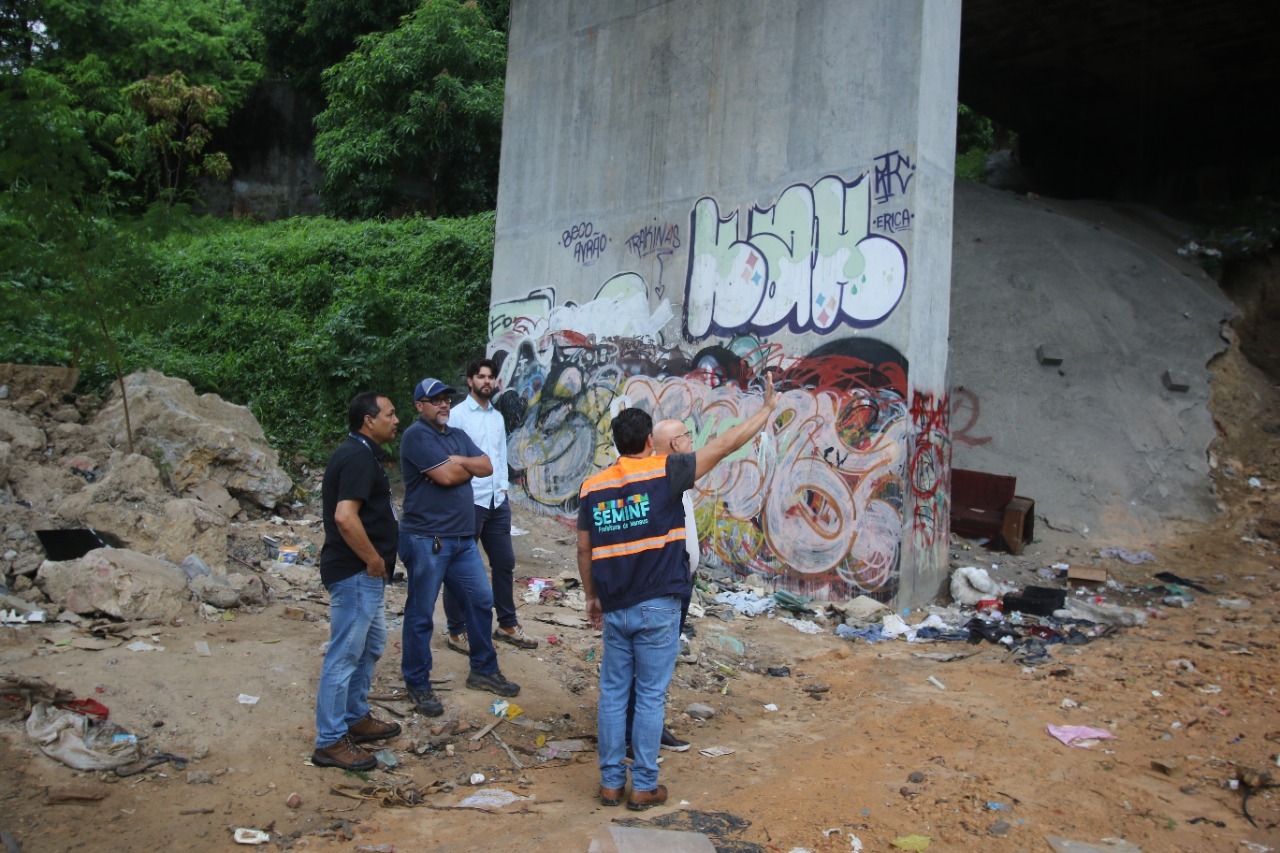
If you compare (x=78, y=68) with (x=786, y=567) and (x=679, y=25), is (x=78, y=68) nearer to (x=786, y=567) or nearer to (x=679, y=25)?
(x=679, y=25)

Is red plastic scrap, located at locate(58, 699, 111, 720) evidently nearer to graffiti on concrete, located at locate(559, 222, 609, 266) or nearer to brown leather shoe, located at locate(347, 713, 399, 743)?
brown leather shoe, located at locate(347, 713, 399, 743)

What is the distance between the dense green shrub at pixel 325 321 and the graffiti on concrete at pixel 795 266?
4.54m

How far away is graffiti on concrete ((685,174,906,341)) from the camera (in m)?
8.34

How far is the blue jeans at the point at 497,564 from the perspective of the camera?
6.26 metres

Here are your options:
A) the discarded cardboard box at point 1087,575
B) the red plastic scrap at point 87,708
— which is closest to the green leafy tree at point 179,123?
the red plastic scrap at point 87,708

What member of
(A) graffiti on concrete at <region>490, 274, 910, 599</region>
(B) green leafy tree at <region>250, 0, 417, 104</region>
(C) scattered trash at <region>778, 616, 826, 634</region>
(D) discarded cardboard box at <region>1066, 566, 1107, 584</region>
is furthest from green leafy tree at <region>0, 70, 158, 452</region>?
(B) green leafy tree at <region>250, 0, 417, 104</region>

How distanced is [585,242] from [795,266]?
322 cm

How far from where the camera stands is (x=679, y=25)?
10312 millimetres

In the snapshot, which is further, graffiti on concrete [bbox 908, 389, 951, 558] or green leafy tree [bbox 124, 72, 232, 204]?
green leafy tree [bbox 124, 72, 232, 204]

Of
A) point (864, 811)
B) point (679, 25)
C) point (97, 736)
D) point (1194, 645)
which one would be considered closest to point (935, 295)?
point (1194, 645)

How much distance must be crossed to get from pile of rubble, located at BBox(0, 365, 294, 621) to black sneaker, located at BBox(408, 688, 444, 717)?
6.64 feet

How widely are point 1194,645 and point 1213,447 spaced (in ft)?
17.3

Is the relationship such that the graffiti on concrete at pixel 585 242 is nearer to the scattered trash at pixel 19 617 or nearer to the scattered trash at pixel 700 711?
the scattered trash at pixel 700 711

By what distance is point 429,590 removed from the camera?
208 inches
